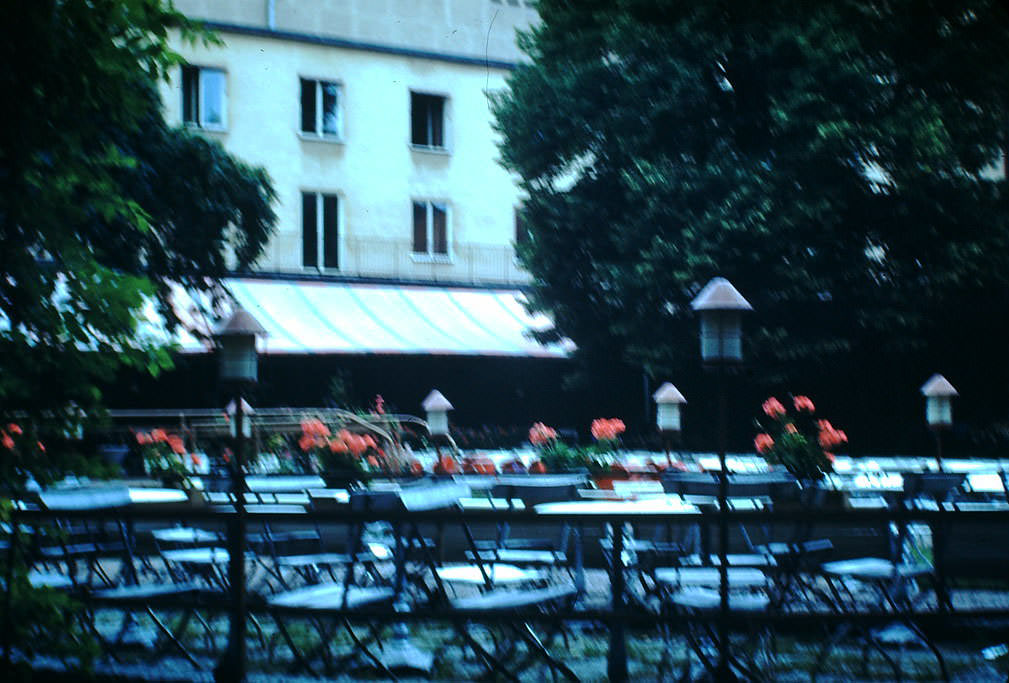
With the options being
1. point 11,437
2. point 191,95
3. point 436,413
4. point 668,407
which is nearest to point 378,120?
point 191,95

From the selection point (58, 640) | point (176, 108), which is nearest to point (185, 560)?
point (58, 640)

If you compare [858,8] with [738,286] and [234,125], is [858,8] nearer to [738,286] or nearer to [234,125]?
[738,286]

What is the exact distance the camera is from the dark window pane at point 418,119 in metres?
19.7

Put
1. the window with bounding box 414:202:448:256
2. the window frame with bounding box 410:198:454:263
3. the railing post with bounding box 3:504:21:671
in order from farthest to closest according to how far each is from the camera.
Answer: the window with bounding box 414:202:448:256, the window frame with bounding box 410:198:454:263, the railing post with bounding box 3:504:21:671

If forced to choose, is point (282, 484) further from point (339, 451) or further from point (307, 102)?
point (307, 102)

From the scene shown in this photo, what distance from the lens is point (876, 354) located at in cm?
1545

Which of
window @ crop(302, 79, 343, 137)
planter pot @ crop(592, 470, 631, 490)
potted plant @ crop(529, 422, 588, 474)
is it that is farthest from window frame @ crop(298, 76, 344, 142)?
planter pot @ crop(592, 470, 631, 490)

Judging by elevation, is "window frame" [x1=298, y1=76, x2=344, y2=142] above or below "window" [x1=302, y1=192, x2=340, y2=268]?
above

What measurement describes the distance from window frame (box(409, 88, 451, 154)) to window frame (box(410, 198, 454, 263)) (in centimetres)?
85

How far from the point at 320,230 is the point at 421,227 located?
1715mm

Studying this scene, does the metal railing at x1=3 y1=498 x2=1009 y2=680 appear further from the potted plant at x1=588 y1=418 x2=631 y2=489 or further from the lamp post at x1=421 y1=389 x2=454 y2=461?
the lamp post at x1=421 y1=389 x2=454 y2=461

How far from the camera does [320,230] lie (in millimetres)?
18938

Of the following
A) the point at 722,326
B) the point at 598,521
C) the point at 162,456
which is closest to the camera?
the point at 598,521

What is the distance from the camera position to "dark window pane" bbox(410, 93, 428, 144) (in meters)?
19.7
